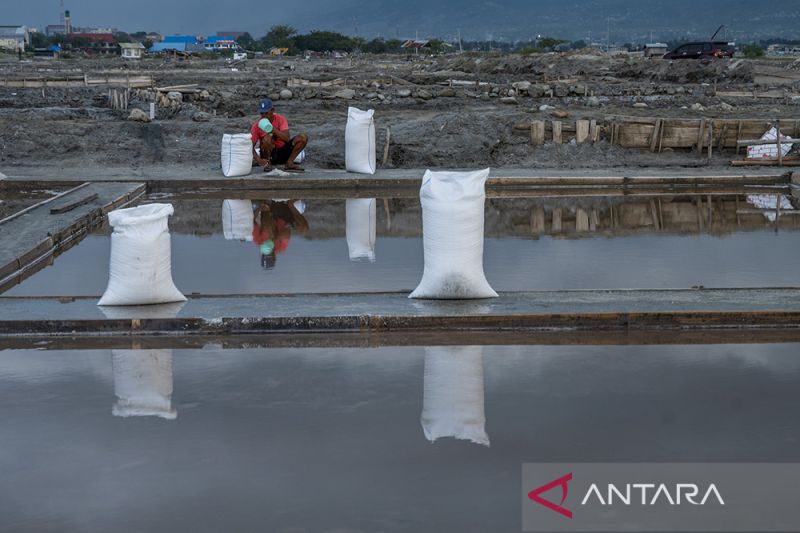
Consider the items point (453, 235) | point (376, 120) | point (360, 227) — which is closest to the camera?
point (453, 235)

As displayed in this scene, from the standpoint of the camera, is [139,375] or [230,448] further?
[139,375]

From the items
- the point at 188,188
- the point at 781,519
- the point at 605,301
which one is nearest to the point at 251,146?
the point at 188,188

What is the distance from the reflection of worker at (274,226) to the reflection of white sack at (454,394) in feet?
11.8

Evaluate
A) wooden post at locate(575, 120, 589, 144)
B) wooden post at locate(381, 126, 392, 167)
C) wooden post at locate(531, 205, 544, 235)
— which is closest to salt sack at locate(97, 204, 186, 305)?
wooden post at locate(531, 205, 544, 235)

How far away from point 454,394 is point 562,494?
5.06 feet

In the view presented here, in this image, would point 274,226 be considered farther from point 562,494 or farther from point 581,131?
point 562,494

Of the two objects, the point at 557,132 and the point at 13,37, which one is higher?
the point at 13,37

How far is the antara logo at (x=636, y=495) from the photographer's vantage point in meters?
4.84

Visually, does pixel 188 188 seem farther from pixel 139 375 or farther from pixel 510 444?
pixel 510 444

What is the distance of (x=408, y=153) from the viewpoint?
18.9 metres

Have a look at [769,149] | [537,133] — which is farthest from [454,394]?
[769,149]

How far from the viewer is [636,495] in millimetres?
4914

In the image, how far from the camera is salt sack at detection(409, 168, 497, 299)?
8.15m

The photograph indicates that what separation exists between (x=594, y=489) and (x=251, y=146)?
12216mm
